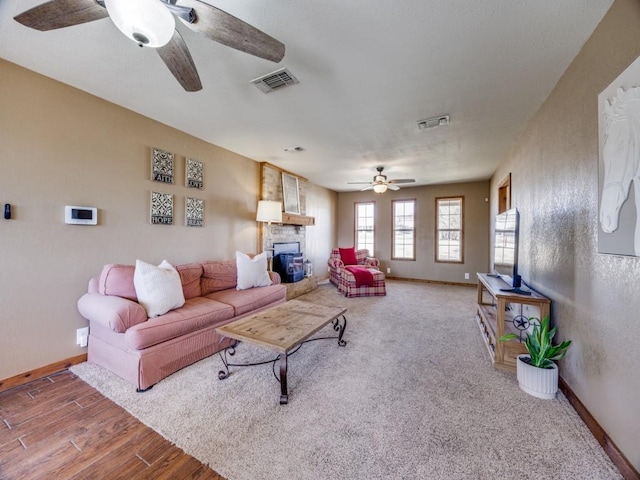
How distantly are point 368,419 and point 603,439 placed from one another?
131cm

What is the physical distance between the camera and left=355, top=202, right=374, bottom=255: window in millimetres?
7398

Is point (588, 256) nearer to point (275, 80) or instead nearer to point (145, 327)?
point (275, 80)

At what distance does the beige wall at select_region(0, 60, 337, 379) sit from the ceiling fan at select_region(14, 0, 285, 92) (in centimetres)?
127

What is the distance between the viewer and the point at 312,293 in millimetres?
5484

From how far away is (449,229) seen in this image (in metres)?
6.46

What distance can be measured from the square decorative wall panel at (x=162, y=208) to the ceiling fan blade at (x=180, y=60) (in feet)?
5.65

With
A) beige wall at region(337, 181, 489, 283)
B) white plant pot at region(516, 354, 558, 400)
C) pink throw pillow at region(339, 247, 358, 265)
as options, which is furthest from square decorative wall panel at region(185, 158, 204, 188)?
beige wall at region(337, 181, 489, 283)

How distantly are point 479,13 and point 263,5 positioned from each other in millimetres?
1280

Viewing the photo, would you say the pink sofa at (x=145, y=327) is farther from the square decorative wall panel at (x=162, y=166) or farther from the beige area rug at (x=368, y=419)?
the square decorative wall panel at (x=162, y=166)

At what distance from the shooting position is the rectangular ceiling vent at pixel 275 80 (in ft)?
6.92

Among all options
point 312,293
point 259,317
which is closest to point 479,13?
point 259,317

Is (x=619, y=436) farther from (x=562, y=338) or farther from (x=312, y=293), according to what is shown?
(x=312, y=293)

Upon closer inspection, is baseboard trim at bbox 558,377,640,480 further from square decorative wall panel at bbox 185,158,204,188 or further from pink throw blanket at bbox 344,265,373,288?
square decorative wall panel at bbox 185,158,204,188

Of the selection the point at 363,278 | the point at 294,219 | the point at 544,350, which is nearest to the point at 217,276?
the point at 294,219
